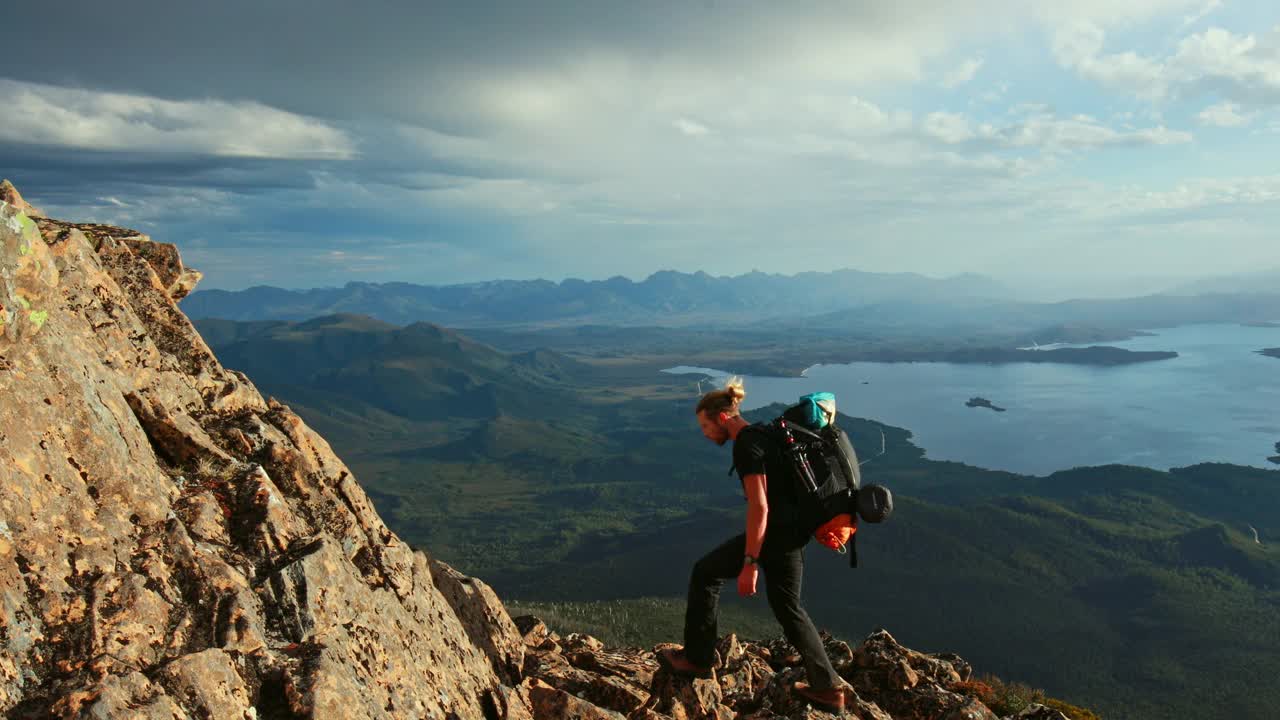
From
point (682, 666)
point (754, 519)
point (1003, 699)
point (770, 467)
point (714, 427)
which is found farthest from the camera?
point (1003, 699)

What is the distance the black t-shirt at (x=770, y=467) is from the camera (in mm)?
9172

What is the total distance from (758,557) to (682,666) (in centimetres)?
281

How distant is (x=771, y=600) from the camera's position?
1044 cm

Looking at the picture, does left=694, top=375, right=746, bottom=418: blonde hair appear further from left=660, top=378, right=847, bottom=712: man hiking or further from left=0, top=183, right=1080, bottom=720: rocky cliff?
left=0, top=183, right=1080, bottom=720: rocky cliff

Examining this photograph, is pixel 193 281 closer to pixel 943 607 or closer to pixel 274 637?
pixel 274 637

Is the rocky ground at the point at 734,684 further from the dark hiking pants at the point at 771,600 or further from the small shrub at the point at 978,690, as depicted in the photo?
the dark hiking pants at the point at 771,600

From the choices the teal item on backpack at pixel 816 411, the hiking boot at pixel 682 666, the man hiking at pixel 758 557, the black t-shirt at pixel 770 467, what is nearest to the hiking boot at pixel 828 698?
the man hiking at pixel 758 557

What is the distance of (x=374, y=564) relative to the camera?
11.2 metres

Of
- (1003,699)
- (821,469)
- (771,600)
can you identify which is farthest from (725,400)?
(1003,699)

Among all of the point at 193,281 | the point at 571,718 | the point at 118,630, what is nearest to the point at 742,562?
the point at 571,718

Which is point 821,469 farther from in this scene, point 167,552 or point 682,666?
point 167,552

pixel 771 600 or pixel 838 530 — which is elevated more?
pixel 838 530

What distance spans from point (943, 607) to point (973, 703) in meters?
184

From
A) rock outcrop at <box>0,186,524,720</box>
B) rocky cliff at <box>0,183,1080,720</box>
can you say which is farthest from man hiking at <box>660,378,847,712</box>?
rock outcrop at <box>0,186,524,720</box>
